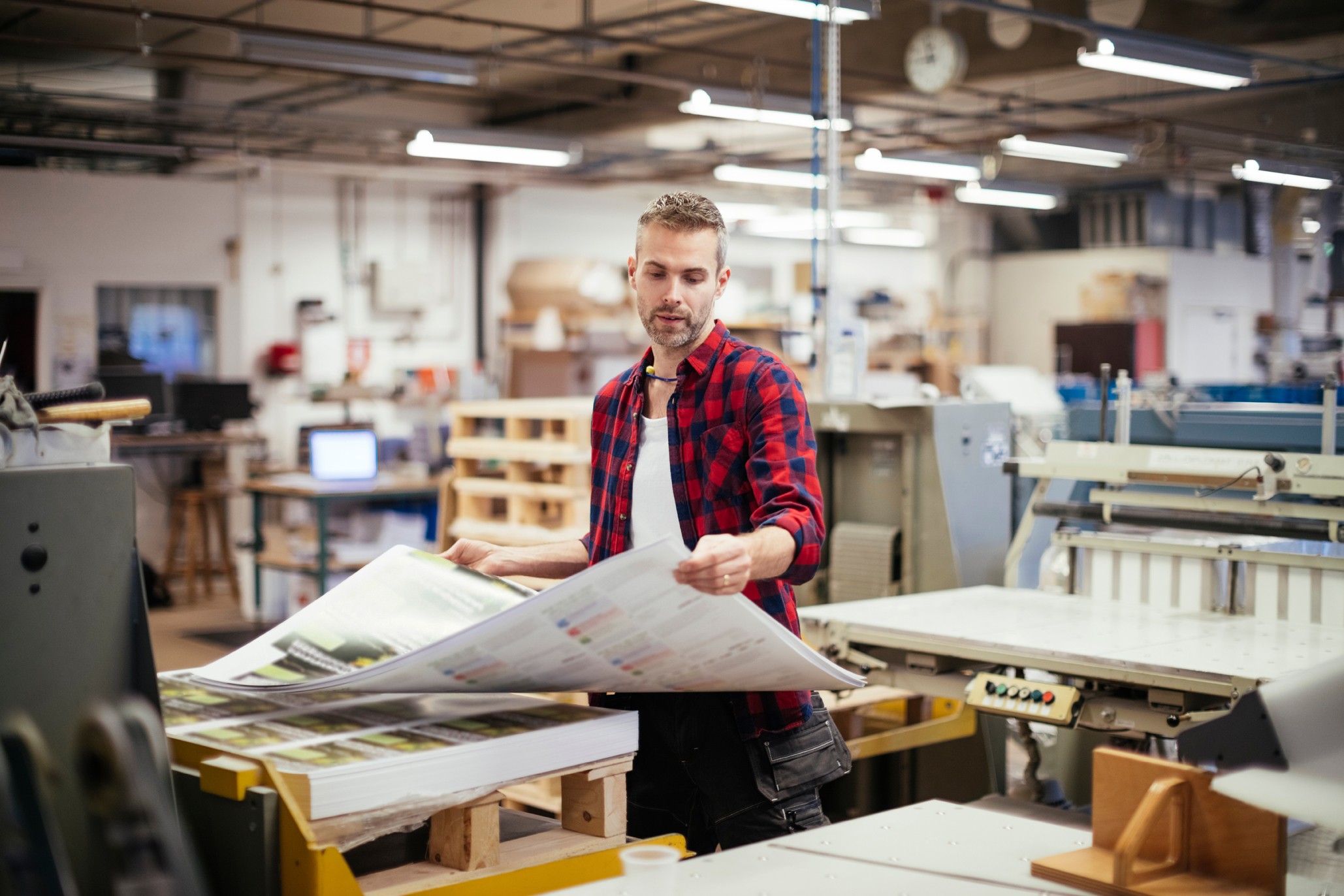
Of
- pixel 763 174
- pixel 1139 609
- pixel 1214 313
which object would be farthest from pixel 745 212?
pixel 1139 609

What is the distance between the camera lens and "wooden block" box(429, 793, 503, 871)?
152cm

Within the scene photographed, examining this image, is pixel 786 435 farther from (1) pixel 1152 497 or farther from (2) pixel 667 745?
(1) pixel 1152 497

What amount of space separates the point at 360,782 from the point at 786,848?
503 mm

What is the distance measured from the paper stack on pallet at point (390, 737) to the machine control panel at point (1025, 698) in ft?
3.83

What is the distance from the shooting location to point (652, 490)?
6.35ft

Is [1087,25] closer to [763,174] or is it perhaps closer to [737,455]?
[763,174]

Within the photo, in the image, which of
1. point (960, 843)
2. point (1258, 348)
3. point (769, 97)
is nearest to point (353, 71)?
point (769, 97)

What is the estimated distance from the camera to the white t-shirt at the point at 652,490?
6.29 feet

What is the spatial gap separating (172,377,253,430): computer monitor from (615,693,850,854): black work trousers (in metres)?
8.17

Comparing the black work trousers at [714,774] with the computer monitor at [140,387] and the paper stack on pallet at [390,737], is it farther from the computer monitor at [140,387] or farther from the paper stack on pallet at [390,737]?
the computer monitor at [140,387]

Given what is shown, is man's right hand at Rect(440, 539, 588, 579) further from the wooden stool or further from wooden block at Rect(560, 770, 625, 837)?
the wooden stool

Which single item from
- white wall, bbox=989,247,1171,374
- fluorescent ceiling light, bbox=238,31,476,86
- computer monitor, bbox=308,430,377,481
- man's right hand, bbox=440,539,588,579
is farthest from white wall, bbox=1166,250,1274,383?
man's right hand, bbox=440,539,588,579

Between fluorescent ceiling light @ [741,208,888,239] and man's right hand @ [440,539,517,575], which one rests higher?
fluorescent ceiling light @ [741,208,888,239]

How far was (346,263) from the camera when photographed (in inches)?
455
